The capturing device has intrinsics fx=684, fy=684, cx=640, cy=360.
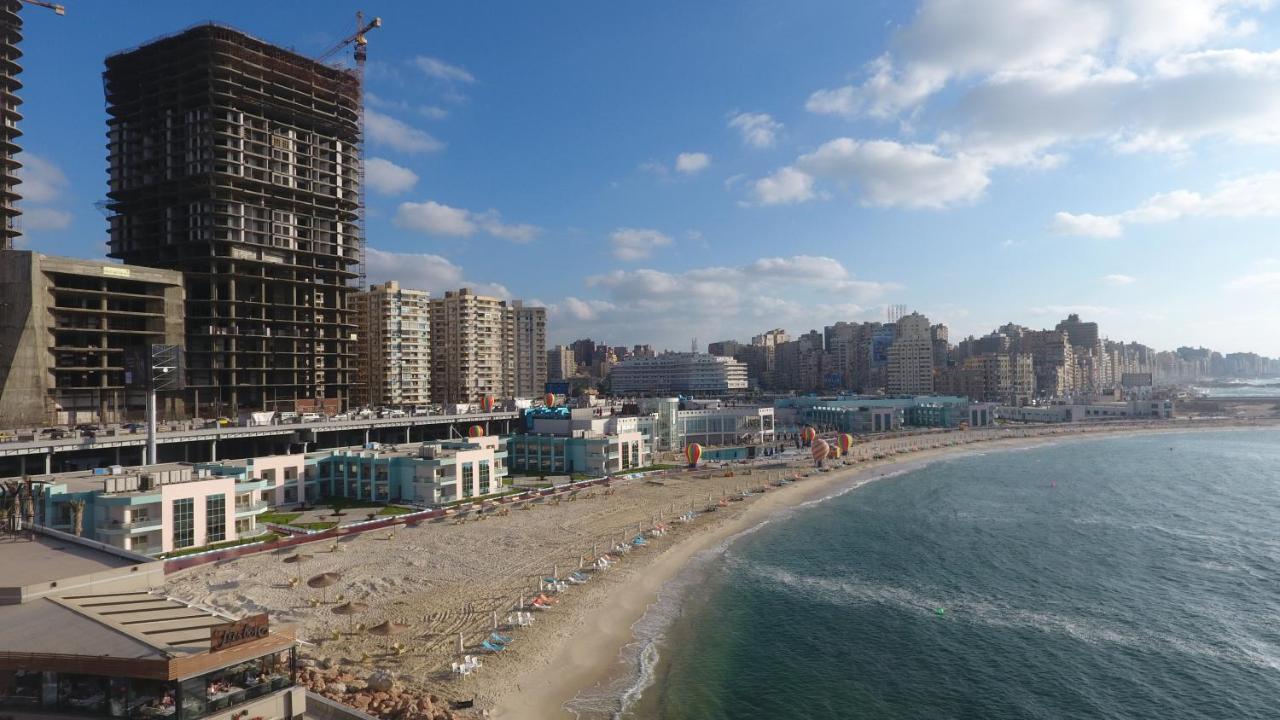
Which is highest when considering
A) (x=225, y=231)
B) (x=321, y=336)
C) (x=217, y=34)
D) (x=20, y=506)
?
(x=217, y=34)

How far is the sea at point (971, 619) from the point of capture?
3806 cm

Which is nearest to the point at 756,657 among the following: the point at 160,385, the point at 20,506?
the point at 20,506

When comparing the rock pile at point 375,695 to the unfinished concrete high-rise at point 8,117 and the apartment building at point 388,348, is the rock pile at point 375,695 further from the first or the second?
the apartment building at point 388,348

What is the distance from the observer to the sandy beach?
1480 inches

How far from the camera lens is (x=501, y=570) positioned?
183 feet

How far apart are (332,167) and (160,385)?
7556cm

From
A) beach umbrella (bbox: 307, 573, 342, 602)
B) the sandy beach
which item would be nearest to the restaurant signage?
the sandy beach

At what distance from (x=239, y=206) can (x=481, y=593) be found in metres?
100

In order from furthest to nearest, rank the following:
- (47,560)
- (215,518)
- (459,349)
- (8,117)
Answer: (459,349) < (8,117) < (215,518) < (47,560)

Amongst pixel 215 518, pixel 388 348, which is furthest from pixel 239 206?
pixel 215 518

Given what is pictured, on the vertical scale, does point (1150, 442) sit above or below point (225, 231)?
below

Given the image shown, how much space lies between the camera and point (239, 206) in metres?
119

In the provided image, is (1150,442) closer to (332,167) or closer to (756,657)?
(756,657)

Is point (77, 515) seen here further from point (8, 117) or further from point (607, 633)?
point (8, 117)
